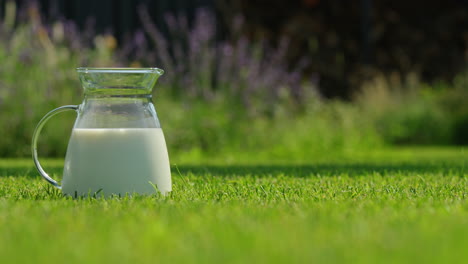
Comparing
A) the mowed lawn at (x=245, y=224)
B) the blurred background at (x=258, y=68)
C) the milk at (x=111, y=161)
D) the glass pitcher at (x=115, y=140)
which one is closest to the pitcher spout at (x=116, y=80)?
the glass pitcher at (x=115, y=140)

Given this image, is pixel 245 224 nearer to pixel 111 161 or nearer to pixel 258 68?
pixel 111 161

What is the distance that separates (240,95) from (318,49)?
14.4 feet

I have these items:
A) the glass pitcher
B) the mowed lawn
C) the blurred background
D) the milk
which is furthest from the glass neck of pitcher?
the blurred background

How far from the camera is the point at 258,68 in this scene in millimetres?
8711

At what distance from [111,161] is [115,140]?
0.09 m

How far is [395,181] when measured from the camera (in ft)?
11.9

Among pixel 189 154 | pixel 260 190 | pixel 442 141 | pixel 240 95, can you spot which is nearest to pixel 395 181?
pixel 260 190

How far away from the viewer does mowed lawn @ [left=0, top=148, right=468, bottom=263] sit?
65.7 inches

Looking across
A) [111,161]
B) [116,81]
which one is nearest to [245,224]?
[111,161]

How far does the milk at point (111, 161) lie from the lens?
2787 mm

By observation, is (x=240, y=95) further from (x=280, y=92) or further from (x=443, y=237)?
(x=443, y=237)

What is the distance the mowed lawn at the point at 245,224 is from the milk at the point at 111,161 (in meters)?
0.09

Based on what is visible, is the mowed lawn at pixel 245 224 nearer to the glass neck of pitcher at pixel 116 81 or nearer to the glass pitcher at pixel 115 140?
the glass pitcher at pixel 115 140

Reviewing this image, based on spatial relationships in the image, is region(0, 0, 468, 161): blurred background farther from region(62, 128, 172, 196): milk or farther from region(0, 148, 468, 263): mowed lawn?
region(62, 128, 172, 196): milk
